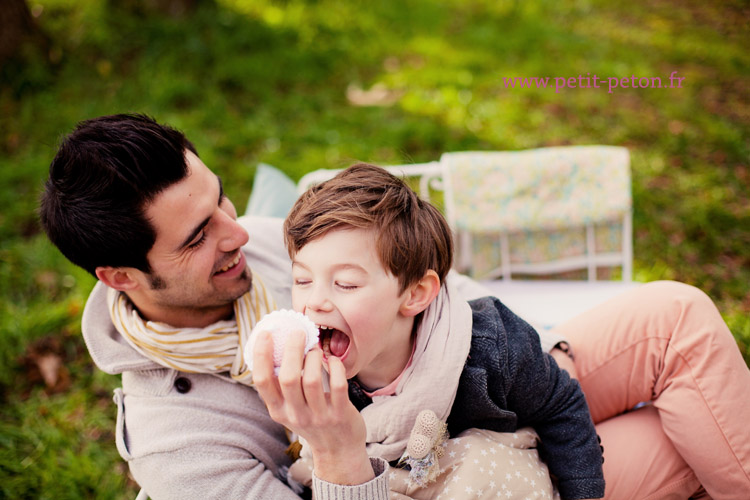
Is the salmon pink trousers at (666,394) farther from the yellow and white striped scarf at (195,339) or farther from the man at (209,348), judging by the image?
the yellow and white striped scarf at (195,339)

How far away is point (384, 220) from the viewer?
1771mm

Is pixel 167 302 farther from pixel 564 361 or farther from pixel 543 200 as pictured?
pixel 543 200

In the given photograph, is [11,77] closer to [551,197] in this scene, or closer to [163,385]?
[163,385]

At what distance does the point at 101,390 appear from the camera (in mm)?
3434

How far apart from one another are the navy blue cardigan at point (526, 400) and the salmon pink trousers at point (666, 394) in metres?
0.29

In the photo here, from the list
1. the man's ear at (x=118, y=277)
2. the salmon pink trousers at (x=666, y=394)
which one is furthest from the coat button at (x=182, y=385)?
the salmon pink trousers at (x=666, y=394)

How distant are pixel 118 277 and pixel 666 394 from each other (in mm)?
2068

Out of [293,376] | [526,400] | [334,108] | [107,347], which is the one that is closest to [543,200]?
[526,400]

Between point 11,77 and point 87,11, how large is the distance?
1.26 metres

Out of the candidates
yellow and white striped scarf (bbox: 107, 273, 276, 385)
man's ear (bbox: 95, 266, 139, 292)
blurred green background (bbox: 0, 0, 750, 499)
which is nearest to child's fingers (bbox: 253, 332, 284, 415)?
yellow and white striped scarf (bbox: 107, 273, 276, 385)

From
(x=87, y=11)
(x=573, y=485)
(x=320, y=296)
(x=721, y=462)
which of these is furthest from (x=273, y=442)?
(x=87, y=11)

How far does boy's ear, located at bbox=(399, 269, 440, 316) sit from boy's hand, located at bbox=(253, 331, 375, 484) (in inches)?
16.9

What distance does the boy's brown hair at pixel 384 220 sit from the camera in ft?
5.72

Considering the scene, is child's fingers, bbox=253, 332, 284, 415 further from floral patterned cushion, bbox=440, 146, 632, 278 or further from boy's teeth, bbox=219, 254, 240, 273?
floral patterned cushion, bbox=440, 146, 632, 278
